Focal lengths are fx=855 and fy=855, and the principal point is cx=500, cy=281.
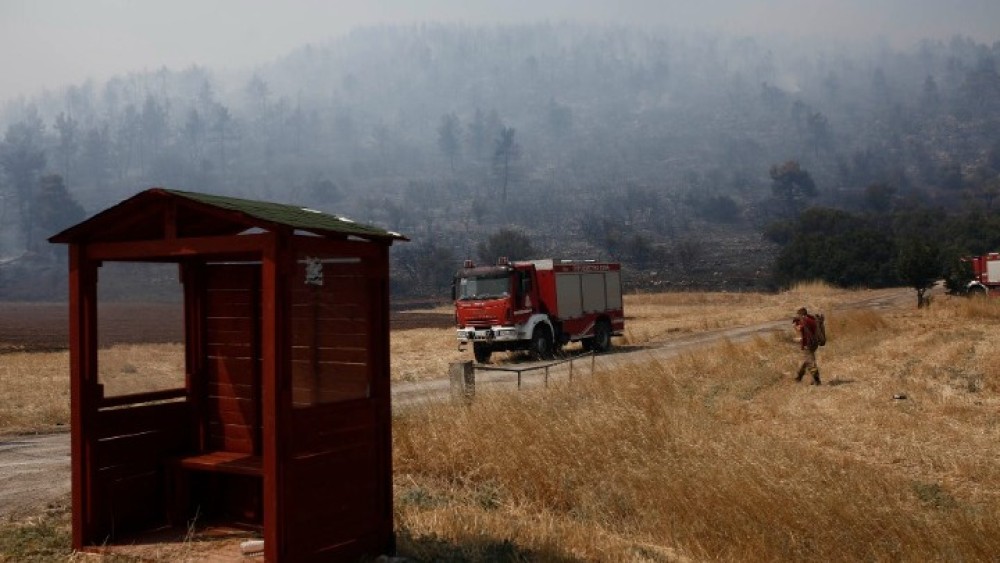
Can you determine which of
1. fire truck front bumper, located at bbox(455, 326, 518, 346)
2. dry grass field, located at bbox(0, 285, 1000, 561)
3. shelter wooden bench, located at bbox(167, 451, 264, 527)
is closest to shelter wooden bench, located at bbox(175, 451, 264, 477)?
shelter wooden bench, located at bbox(167, 451, 264, 527)

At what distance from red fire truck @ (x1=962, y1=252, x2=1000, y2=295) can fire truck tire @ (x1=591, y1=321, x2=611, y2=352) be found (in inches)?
833

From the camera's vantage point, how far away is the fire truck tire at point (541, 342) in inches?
992

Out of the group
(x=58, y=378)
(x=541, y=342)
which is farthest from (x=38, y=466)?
(x=541, y=342)

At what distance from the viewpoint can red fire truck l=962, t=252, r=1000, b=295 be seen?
132 ft

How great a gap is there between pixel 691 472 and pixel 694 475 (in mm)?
88

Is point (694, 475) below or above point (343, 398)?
below

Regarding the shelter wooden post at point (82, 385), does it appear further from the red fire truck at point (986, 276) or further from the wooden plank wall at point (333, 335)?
the red fire truck at point (986, 276)

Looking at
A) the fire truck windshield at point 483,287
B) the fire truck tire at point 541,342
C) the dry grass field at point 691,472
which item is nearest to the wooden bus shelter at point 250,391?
the dry grass field at point 691,472

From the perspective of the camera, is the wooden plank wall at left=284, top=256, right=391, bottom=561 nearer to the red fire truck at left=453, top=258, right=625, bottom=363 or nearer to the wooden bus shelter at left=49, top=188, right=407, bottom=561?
the wooden bus shelter at left=49, top=188, right=407, bottom=561

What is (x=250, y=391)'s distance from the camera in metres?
7.44

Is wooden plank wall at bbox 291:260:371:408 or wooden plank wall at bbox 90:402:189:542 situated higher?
wooden plank wall at bbox 291:260:371:408

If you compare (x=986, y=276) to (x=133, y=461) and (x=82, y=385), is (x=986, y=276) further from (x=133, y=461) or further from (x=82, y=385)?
(x=82, y=385)

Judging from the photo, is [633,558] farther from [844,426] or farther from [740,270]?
[740,270]

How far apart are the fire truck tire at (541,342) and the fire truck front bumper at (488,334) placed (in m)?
0.86
